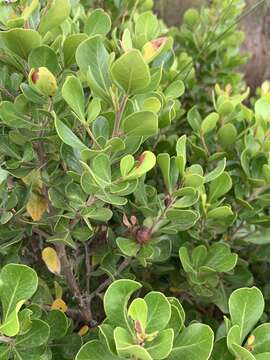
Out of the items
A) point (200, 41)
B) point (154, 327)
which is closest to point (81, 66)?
point (154, 327)

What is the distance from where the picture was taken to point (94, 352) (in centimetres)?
89

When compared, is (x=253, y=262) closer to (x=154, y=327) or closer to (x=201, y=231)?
(x=201, y=231)

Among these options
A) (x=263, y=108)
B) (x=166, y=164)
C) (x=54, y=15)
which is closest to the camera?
(x=54, y=15)

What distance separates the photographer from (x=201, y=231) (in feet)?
4.33

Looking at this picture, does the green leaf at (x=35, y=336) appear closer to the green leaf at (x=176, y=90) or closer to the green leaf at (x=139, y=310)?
the green leaf at (x=139, y=310)

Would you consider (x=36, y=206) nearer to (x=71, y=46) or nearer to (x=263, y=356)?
(x=71, y=46)

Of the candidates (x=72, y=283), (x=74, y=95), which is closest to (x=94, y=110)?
(x=74, y=95)

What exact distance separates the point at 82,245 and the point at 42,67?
0.64 meters

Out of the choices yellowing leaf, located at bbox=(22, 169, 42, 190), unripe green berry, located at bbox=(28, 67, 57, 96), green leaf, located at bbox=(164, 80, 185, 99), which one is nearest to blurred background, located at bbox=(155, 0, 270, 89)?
green leaf, located at bbox=(164, 80, 185, 99)

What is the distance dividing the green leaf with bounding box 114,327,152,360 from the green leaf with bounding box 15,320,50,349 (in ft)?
0.64

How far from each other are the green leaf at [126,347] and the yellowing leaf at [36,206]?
1.37ft

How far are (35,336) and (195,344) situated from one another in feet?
0.96

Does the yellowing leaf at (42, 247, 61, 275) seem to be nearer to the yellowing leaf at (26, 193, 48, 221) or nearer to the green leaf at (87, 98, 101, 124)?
the yellowing leaf at (26, 193, 48, 221)

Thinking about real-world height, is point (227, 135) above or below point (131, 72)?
below
